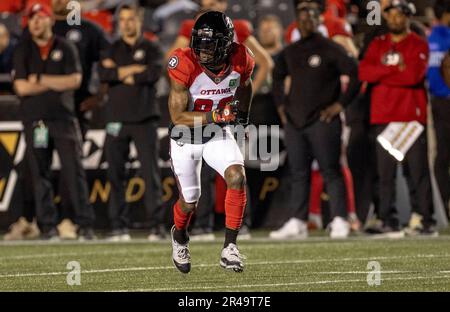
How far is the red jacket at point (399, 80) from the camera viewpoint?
42.9 feet

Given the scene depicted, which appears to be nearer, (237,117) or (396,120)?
(237,117)

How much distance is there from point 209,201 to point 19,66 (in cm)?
255

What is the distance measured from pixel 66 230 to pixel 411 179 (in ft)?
12.6

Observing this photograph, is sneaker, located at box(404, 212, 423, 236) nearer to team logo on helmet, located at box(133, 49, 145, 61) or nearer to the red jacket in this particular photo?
the red jacket

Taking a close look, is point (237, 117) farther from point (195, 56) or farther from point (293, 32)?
point (293, 32)

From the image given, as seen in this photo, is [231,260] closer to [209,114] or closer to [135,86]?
[209,114]

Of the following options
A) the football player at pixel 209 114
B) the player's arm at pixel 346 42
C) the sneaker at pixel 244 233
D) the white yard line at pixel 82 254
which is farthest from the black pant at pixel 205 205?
the football player at pixel 209 114

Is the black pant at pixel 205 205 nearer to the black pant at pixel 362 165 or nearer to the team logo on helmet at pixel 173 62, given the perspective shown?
the black pant at pixel 362 165

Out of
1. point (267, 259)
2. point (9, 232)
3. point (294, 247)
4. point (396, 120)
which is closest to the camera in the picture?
point (267, 259)

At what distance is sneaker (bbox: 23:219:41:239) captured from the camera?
14.1 m

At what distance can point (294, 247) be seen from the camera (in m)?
12.1
